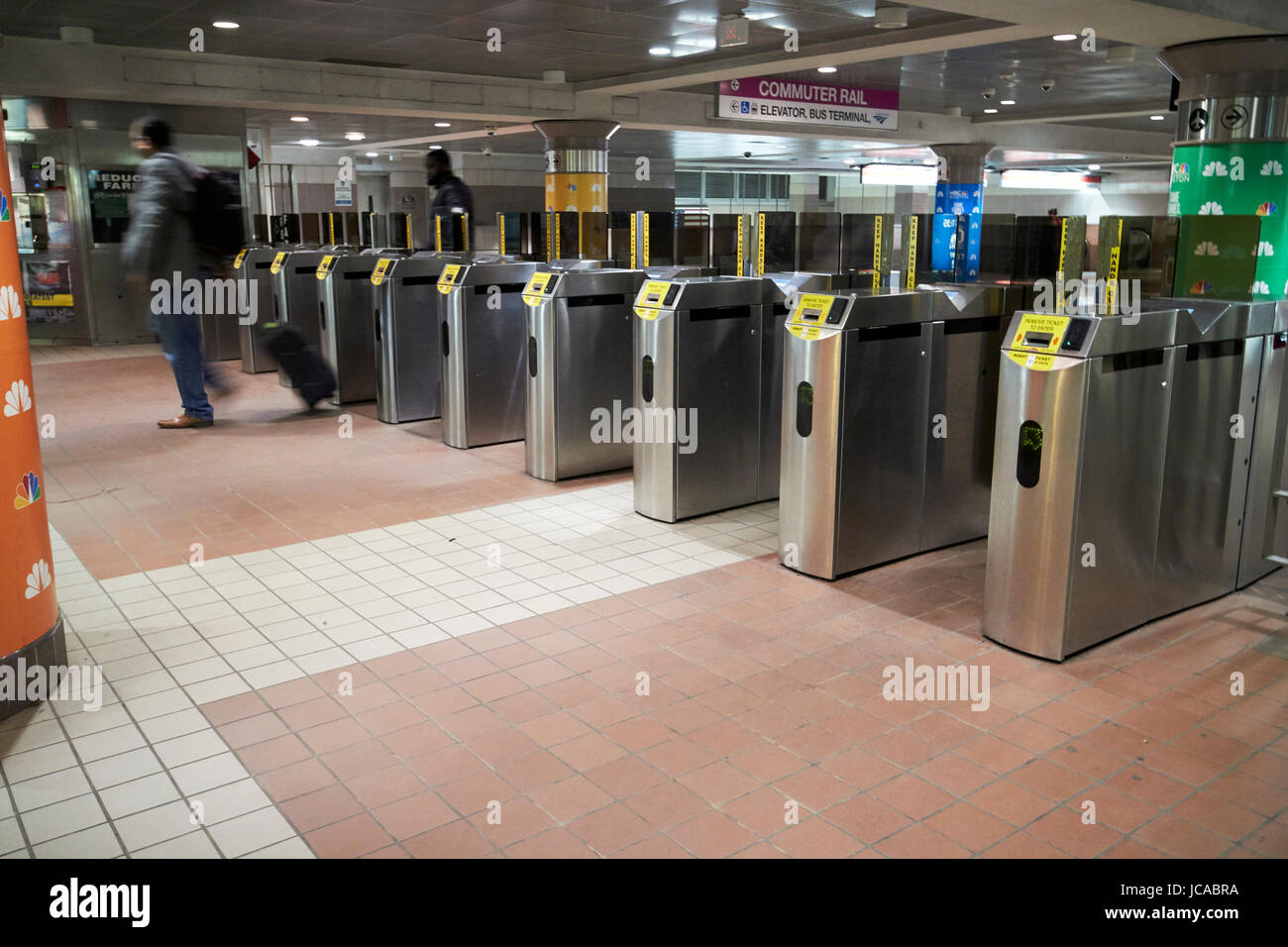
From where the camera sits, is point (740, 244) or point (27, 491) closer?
point (27, 491)

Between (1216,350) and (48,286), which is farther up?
(48,286)

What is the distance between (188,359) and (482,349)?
7.23ft

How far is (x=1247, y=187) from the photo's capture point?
6035mm

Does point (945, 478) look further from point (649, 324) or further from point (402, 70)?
point (402, 70)

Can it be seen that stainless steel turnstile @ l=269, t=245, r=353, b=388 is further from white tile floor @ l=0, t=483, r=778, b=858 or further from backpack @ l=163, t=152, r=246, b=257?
white tile floor @ l=0, t=483, r=778, b=858

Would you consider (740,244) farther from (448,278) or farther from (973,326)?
(448,278)

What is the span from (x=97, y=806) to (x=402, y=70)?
10.3m

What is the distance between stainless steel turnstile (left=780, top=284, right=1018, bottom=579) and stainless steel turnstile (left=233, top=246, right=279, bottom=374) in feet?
23.0

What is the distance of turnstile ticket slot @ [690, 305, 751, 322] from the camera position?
5.11 metres

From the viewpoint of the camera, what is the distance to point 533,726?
3.11 meters

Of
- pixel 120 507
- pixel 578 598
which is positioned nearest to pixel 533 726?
pixel 578 598

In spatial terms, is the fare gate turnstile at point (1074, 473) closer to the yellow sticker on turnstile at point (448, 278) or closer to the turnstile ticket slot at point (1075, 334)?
the turnstile ticket slot at point (1075, 334)

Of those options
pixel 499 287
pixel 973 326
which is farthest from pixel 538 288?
pixel 973 326

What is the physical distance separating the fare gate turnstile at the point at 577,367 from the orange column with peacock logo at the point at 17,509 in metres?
3.09
